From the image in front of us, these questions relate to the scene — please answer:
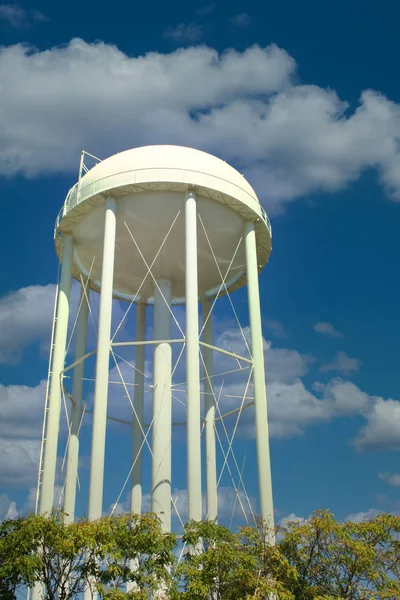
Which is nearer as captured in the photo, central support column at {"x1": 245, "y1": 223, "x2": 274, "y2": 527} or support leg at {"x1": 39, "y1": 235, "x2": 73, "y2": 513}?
central support column at {"x1": 245, "y1": 223, "x2": 274, "y2": 527}

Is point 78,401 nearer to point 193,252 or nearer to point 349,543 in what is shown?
point 193,252

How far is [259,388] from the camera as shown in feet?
59.9

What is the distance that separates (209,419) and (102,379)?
22.1 ft

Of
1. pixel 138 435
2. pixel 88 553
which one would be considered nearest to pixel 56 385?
pixel 138 435

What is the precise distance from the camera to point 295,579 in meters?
13.4

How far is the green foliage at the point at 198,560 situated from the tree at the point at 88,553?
0.07 feet

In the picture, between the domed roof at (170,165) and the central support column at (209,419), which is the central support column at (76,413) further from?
the domed roof at (170,165)

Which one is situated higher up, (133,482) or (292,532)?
(133,482)

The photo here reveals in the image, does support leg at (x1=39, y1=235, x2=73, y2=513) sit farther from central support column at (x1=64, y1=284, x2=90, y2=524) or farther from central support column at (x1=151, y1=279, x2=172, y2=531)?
central support column at (x1=151, y1=279, x2=172, y2=531)

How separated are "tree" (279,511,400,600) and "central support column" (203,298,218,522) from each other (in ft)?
21.7

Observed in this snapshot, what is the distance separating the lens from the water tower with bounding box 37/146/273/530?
55.5 ft

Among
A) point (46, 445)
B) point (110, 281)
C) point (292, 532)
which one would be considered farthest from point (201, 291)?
point (292, 532)

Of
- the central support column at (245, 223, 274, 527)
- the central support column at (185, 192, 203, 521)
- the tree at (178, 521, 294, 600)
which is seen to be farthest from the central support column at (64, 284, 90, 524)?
the tree at (178, 521, 294, 600)

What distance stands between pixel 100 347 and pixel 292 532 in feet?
21.6
